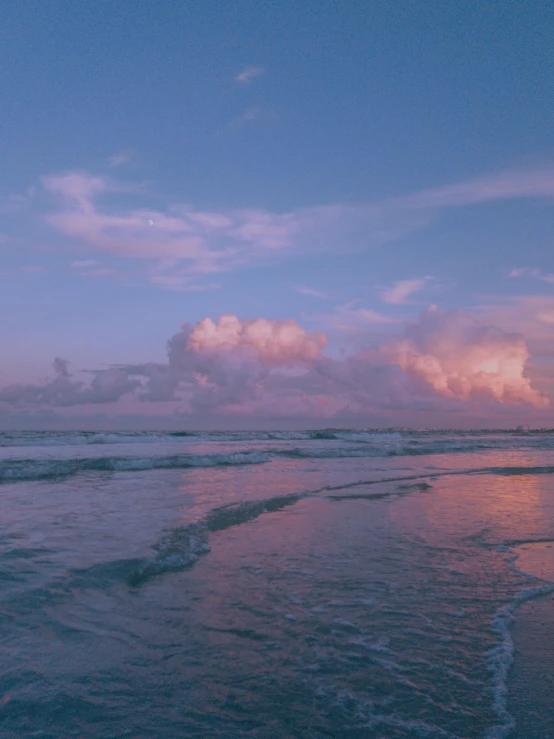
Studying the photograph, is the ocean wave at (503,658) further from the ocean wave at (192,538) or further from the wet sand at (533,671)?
the ocean wave at (192,538)

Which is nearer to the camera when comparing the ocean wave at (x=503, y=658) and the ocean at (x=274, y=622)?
the ocean wave at (x=503, y=658)

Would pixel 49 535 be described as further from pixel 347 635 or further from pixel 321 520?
pixel 347 635

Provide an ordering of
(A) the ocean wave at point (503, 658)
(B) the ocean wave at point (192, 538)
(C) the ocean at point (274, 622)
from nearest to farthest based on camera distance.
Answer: (A) the ocean wave at point (503, 658)
(C) the ocean at point (274, 622)
(B) the ocean wave at point (192, 538)

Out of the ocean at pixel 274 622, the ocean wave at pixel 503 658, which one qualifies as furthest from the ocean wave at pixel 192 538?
the ocean wave at pixel 503 658

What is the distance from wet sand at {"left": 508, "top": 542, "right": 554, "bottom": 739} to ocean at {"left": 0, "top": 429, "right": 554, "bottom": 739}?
0.02 m

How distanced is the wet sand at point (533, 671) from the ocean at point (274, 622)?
0.02 metres

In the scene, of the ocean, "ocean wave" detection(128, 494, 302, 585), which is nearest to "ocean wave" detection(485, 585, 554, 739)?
the ocean

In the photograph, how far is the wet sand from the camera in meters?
3.36

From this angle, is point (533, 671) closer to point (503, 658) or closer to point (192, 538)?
point (503, 658)

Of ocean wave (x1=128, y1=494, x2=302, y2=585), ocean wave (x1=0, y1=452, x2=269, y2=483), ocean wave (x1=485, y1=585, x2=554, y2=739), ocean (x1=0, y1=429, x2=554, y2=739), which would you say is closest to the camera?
ocean wave (x1=485, y1=585, x2=554, y2=739)

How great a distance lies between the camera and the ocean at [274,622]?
3445mm

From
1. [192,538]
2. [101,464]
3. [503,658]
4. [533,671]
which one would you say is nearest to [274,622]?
[503,658]

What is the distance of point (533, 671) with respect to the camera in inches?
159

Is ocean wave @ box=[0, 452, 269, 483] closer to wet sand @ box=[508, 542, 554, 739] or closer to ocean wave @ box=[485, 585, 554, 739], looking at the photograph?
ocean wave @ box=[485, 585, 554, 739]
